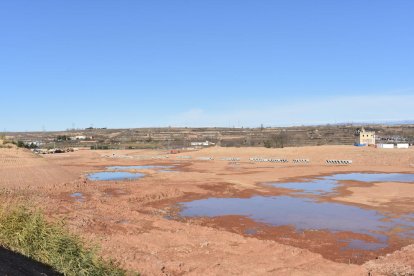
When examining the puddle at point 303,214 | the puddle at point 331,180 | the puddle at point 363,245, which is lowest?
the puddle at point 331,180

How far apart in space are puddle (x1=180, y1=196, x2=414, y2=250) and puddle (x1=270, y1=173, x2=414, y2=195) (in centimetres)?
559

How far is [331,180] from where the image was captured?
4384 centimetres

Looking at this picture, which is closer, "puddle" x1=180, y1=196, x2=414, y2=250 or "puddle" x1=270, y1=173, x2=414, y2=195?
"puddle" x1=180, y1=196, x2=414, y2=250

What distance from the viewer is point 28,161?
149 ft

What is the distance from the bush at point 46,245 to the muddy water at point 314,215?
11.8 m

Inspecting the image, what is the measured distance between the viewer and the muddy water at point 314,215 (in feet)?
66.7

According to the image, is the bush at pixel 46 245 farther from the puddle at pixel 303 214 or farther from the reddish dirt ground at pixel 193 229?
the puddle at pixel 303 214

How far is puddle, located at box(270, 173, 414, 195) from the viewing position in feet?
122

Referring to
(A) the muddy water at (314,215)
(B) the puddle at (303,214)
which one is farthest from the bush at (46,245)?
(B) the puddle at (303,214)

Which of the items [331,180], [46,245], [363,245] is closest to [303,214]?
[363,245]

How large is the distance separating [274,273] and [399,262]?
4.83 m

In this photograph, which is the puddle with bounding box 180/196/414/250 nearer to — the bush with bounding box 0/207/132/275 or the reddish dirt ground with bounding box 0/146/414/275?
the reddish dirt ground with bounding box 0/146/414/275

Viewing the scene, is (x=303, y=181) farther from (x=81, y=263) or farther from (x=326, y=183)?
(x=81, y=263)

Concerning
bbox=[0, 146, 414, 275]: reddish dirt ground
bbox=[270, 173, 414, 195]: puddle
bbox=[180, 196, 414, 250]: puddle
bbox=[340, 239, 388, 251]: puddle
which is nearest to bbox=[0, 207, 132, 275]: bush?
bbox=[0, 146, 414, 275]: reddish dirt ground
